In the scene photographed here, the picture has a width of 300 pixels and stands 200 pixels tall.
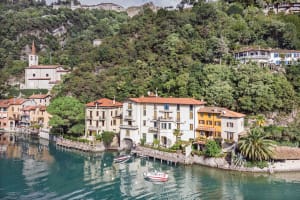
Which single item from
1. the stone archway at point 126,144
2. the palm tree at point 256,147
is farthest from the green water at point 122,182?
the stone archway at point 126,144

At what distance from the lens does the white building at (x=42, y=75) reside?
99.0 metres

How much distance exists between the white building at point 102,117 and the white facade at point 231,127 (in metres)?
18.7

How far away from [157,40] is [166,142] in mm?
32885

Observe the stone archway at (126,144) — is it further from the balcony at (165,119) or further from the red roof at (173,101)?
the balcony at (165,119)

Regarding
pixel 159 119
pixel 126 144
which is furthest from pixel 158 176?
pixel 126 144

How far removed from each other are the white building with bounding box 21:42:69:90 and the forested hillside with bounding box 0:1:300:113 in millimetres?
4916

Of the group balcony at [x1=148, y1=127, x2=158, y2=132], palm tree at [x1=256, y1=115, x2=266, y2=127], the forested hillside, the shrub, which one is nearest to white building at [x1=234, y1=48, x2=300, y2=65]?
the forested hillside

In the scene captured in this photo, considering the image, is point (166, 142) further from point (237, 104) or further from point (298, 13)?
point (298, 13)

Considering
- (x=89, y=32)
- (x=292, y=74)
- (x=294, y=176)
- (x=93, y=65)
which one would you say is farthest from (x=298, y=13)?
(x=89, y=32)

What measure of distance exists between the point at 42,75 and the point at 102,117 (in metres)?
40.7

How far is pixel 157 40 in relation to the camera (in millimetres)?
84312

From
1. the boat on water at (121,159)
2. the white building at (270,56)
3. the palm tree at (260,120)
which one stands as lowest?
the boat on water at (121,159)

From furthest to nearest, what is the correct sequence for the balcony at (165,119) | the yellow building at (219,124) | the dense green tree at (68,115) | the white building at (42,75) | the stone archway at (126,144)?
1. the white building at (42,75)
2. the dense green tree at (68,115)
3. the stone archway at (126,144)
4. the balcony at (165,119)
5. the yellow building at (219,124)

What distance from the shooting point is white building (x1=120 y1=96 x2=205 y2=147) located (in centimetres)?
5616
